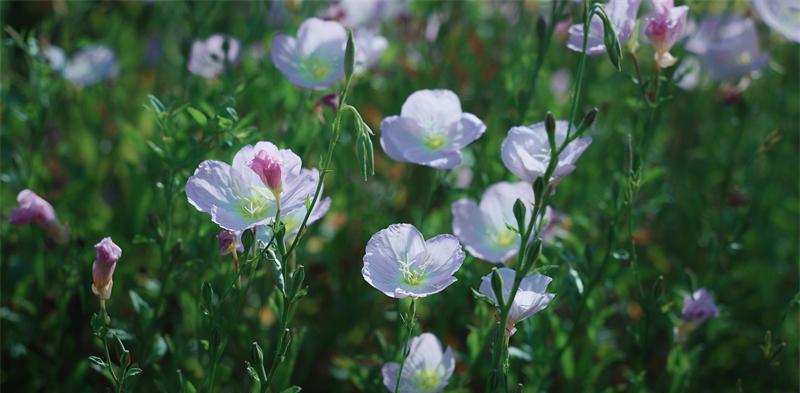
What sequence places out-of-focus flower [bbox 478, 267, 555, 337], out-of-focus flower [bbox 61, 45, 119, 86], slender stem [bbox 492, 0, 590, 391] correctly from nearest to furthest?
slender stem [bbox 492, 0, 590, 391], out-of-focus flower [bbox 478, 267, 555, 337], out-of-focus flower [bbox 61, 45, 119, 86]

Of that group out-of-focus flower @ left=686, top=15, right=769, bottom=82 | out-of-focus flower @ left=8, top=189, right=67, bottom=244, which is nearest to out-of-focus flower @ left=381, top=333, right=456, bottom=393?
out-of-focus flower @ left=8, top=189, right=67, bottom=244

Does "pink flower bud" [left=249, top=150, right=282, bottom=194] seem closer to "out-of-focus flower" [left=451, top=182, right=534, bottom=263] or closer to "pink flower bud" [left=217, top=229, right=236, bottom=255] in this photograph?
"pink flower bud" [left=217, top=229, right=236, bottom=255]

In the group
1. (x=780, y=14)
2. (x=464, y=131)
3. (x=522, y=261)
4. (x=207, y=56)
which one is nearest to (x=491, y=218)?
(x=464, y=131)

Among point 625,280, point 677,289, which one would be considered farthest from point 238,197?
point 625,280

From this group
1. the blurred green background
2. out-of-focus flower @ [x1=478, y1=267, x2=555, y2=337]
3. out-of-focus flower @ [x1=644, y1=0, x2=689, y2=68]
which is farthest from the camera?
the blurred green background

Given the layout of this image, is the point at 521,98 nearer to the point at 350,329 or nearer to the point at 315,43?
the point at 315,43

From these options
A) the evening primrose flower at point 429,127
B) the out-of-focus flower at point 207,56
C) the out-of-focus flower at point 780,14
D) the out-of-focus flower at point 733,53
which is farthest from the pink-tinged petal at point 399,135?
the out-of-focus flower at point 780,14
